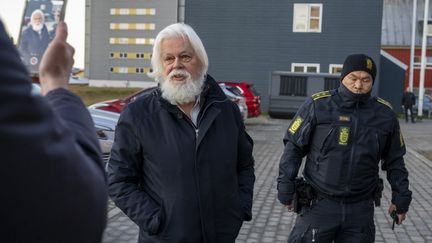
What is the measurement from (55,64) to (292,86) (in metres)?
25.3

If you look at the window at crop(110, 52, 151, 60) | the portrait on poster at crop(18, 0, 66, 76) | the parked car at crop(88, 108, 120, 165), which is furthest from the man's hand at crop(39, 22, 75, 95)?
the window at crop(110, 52, 151, 60)

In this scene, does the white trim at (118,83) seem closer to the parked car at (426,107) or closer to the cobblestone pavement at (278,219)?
the parked car at (426,107)

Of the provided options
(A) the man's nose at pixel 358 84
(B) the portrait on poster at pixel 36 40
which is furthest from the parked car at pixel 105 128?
(A) the man's nose at pixel 358 84

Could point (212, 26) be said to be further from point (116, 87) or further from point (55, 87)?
point (55, 87)

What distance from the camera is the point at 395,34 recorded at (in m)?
48.3

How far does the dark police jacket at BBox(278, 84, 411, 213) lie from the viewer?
3.57 metres

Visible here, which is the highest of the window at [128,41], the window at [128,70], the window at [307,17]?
the window at [307,17]

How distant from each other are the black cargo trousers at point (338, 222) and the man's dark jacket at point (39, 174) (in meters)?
2.78

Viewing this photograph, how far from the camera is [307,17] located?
31453mm

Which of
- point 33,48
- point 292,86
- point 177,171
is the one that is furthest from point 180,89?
point 292,86

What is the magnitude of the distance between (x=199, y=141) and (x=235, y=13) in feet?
98.1

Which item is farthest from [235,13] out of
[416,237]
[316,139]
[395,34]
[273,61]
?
[316,139]

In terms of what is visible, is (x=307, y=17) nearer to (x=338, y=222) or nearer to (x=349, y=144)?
(x=349, y=144)

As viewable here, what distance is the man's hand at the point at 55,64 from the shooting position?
1.13 metres
